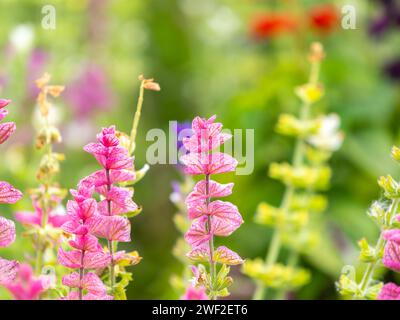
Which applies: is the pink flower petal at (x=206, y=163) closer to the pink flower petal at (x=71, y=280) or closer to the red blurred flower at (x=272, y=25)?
the pink flower petal at (x=71, y=280)

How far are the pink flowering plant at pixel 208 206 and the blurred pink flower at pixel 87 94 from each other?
1.14 m

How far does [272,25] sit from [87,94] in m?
0.45

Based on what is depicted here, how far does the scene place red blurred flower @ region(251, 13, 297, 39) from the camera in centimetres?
164

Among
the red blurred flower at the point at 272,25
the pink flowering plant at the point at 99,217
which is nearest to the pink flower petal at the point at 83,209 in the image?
the pink flowering plant at the point at 99,217

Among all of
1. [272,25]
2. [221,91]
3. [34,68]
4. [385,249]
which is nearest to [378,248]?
[385,249]

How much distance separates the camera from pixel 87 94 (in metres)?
1.51

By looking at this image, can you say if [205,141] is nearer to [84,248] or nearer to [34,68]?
[84,248]

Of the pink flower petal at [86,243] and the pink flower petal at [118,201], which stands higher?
the pink flower petal at [118,201]

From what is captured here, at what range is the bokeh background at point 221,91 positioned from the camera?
4.29 ft

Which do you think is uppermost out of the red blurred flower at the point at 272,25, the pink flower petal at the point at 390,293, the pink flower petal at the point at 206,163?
the red blurred flower at the point at 272,25

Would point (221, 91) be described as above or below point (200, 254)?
above

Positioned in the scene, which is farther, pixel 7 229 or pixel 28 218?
pixel 28 218

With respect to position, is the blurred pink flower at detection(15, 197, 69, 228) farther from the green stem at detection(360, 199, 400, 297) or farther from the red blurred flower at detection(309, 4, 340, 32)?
the red blurred flower at detection(309, 4, 340, 32)

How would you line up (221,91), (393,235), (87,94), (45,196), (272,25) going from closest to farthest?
(393,235) < (45,196) < (87,94) < (272,25) < (221,91)
